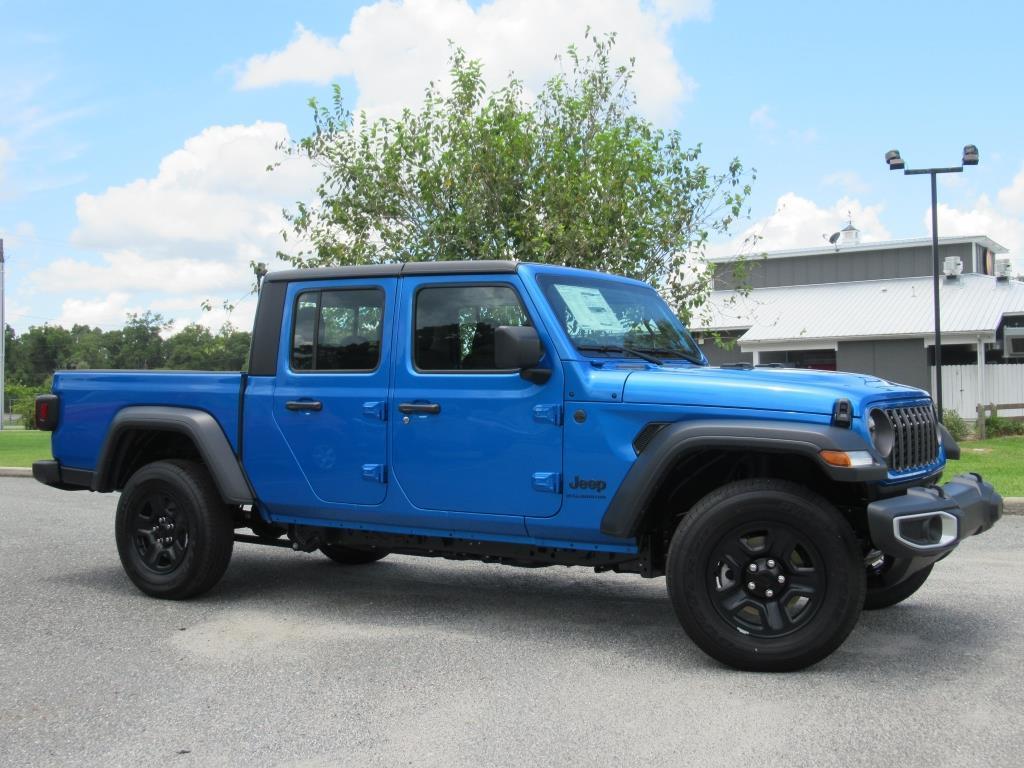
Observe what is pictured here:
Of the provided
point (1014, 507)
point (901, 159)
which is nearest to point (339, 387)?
point (1014, 507)

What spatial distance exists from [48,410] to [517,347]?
148 inches

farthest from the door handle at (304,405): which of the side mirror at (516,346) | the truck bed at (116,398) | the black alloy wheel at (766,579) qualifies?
the black alloy wheel at (766,579)

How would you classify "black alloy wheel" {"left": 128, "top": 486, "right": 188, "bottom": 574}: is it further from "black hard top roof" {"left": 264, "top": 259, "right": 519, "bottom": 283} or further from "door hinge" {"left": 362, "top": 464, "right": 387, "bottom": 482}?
"black hard top roof" {"left": 264, "top": 259, "right": 519, "bottom": 283}

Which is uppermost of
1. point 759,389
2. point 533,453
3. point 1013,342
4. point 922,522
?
point 1013,342

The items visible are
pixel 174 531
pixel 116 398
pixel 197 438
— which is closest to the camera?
pixel 197 438

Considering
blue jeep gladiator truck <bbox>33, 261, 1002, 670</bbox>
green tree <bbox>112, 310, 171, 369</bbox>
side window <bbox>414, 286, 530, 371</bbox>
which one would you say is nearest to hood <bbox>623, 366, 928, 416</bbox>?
blue jeep gladiator truck <bbox>33, 261, 1002, 670</bbox>

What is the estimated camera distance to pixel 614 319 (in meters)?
5.84

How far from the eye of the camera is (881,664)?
4891 millimetres

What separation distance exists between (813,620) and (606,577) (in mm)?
2702

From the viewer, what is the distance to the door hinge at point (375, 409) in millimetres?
5746

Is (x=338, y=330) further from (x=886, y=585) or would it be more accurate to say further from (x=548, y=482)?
(x=886, y=585)

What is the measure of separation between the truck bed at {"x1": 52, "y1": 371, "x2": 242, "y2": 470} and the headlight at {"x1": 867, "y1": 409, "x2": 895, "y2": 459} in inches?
145

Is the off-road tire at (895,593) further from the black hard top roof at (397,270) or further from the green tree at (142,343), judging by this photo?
the green tree at (142,343)

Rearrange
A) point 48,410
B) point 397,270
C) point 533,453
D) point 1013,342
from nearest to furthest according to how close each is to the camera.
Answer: point 533,453
point 397,270
point 48,410
point 1013,342
